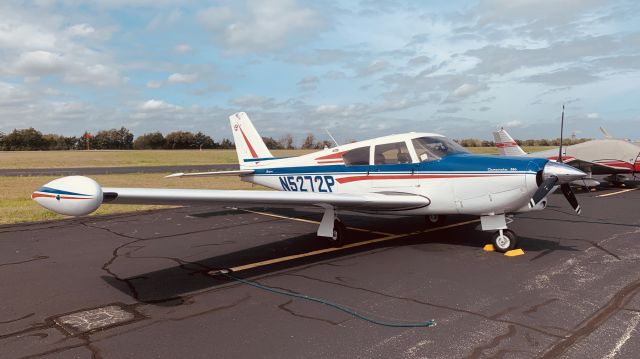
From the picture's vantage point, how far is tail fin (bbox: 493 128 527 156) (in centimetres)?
2125

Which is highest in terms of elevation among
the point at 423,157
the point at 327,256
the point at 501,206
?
the point at 423,157

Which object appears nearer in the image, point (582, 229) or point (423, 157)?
point (423, 157)

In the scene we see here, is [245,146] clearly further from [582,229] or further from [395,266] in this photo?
[582,229]

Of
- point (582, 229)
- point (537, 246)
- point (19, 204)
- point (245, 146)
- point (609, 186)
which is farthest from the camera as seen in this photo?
point (609, 186)

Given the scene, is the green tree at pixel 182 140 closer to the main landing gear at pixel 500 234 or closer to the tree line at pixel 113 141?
the tree line at pixel 113 141

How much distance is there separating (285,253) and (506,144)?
1728 cm

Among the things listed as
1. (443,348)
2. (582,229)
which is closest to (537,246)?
(582,229)

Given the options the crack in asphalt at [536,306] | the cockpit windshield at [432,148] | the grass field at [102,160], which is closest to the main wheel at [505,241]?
the cockpit windshield at [432,148]

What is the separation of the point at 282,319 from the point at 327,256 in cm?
297

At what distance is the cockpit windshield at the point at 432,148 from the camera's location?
8.01m

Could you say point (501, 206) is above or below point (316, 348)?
above

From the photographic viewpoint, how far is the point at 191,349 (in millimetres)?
3889

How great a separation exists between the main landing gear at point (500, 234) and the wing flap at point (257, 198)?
109 centimetres

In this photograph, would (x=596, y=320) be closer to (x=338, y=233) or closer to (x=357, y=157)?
(x=338, y=233)
